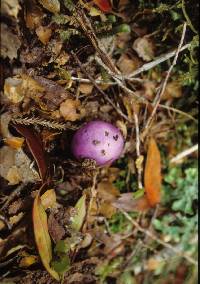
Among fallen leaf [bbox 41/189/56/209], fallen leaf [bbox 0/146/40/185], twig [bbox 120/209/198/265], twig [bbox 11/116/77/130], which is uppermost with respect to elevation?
twig [bbox 11/116/77/130]

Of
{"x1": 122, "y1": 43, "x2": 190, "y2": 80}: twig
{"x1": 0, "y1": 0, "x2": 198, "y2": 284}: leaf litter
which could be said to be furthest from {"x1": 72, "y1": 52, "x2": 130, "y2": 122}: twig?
{"x1": 122, "y1": 43, "x2": 190, "y2": 80}: twig

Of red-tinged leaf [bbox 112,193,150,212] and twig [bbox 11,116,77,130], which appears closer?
twig [bbox 11,116,77,130]

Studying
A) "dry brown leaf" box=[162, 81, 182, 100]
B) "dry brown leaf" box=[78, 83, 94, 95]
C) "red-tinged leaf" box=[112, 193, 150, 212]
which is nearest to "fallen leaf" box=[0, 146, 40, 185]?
"dry brown leaf" box=[78, 83, 94, 95]

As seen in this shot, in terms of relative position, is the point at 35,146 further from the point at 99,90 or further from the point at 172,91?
the point at 172,91

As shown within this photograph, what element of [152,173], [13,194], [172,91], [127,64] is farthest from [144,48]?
[13,194]

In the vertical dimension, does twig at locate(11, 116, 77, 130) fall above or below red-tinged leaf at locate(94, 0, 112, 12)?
below

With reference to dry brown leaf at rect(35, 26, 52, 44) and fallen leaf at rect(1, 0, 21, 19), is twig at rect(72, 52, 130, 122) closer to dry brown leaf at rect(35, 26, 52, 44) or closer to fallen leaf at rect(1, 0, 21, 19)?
dry brown leaf at rect(35, 26, 52, 44)

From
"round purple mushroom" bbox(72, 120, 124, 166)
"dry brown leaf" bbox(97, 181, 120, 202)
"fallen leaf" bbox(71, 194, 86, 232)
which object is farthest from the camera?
"dry brown leaf" bbox(97, 181, 120, 202)

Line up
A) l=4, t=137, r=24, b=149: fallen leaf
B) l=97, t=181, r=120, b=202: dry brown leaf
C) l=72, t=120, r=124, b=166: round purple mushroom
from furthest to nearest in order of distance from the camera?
l=97, t=181, r=120, b=202: dry brown leaf, l=72, t=120, r=124, b=166: round purple mushroom, l=4, t=137, r=24, b=149: fallen leaf
